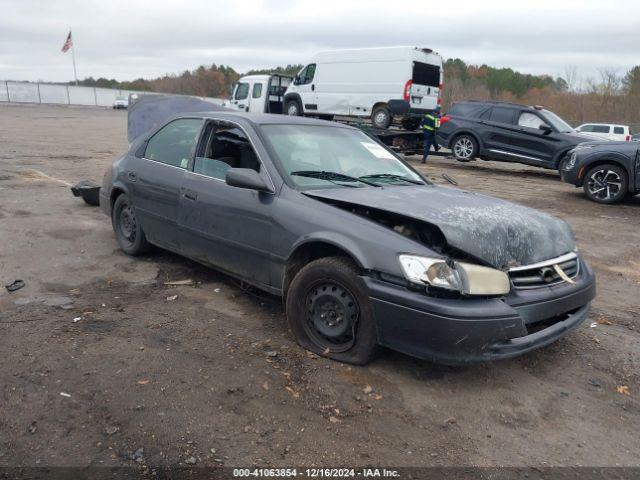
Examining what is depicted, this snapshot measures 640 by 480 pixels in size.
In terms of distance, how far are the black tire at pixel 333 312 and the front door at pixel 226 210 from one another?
0.44 m

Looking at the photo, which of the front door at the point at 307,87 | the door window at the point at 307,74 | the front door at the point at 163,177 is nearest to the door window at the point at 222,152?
the front door at the point at 163,177

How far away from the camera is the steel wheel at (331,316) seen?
10.7ft

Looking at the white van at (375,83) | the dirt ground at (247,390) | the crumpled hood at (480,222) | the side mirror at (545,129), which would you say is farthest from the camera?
the white van at (375,83)

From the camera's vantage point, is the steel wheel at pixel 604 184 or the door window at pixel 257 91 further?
the door window at pixel 257 91

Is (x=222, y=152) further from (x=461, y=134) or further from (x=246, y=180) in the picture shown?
(x=461, y=134)

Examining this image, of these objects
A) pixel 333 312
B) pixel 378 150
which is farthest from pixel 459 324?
pixel 378 150

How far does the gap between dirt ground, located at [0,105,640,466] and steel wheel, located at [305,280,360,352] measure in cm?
16

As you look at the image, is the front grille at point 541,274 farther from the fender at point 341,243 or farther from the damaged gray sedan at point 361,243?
the fender at point 341,243

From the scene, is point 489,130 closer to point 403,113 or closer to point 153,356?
point 403,113

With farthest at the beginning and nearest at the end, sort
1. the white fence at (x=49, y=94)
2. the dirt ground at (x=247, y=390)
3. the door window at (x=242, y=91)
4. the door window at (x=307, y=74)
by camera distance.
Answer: the white fence at (x=49, y=94), the door window at (x=242, y=91), the door window at (x=307, y=74), the dirt ground at (x=247, y=390)

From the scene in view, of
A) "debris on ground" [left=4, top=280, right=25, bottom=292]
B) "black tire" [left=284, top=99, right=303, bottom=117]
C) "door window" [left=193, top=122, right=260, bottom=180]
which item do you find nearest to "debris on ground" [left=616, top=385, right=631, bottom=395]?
"door window" [left=193, top=122, right=260, bottom=180]

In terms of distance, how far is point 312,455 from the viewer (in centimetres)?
251

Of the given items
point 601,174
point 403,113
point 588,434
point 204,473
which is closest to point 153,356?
point 204,473

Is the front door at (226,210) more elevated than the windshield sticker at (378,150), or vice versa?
the windshield sticker at (378,150)
